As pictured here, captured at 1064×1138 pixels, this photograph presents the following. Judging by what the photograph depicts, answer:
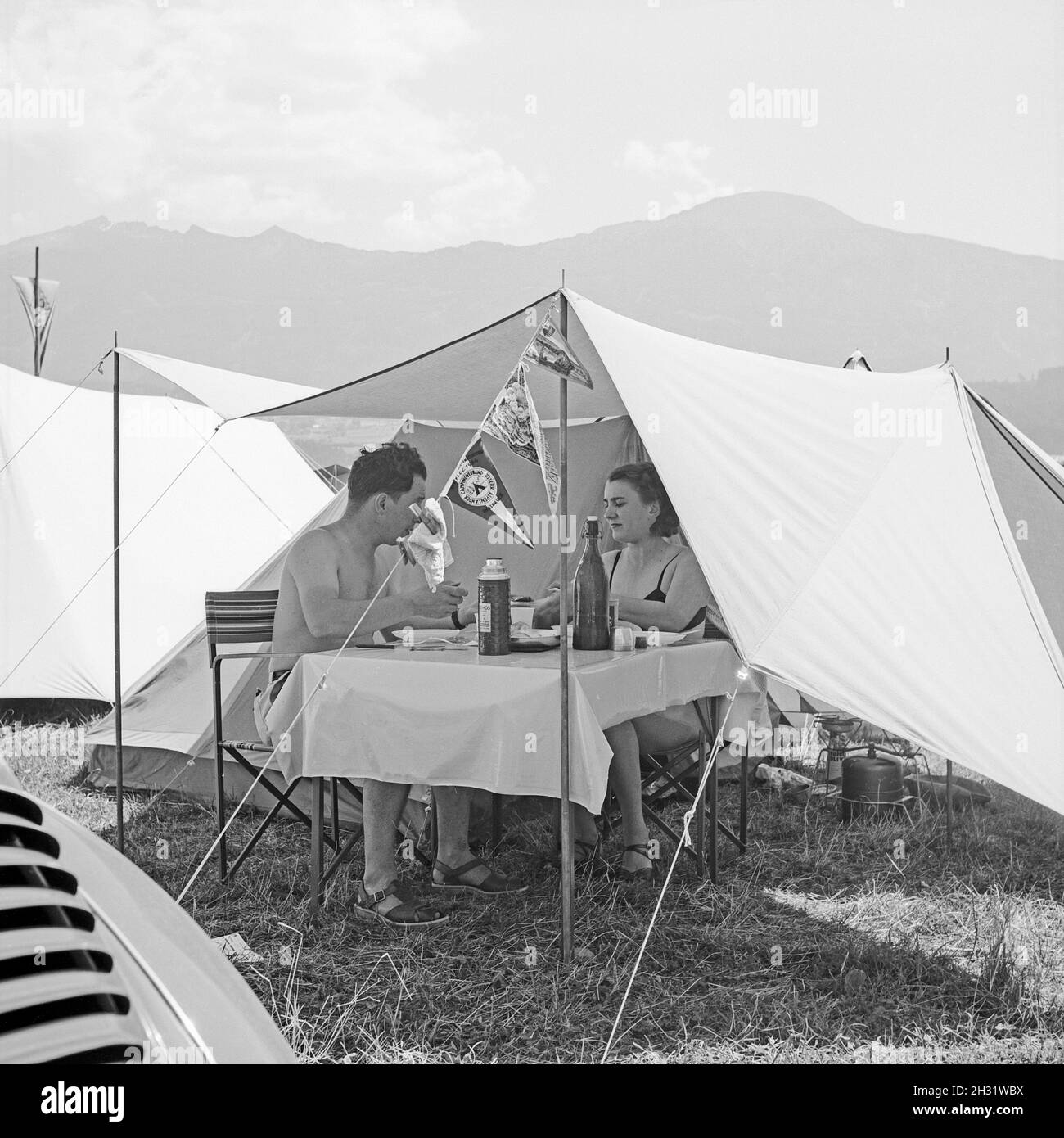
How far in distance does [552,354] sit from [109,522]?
365cm

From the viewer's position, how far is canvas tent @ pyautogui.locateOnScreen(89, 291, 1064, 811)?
7.35ft

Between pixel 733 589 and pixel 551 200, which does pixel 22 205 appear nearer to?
pixel 551 200

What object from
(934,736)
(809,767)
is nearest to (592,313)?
(934,736)

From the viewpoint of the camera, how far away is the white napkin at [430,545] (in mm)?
3525

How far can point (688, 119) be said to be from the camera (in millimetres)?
74125

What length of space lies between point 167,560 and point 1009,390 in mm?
54732

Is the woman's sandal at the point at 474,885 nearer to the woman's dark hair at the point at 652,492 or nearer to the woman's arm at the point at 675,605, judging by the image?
the woman's arm at the point at 675,605

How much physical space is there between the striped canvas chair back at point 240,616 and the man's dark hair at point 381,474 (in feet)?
1.31

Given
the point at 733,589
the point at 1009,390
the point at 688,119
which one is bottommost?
the point at 733,589

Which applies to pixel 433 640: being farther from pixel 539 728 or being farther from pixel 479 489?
pixel 479 489

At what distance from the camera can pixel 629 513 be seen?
345 centimetres

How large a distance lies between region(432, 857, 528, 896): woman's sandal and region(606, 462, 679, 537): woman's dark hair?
1.11 metres

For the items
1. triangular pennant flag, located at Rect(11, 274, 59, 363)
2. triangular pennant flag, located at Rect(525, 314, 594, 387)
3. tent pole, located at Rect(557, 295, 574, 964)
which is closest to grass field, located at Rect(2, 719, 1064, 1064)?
tent pole, located at Rect(557, 295, 574, 964)

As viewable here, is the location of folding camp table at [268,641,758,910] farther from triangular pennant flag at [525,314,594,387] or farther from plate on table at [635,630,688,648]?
triangular pennant flag at [525,314,594,387]
